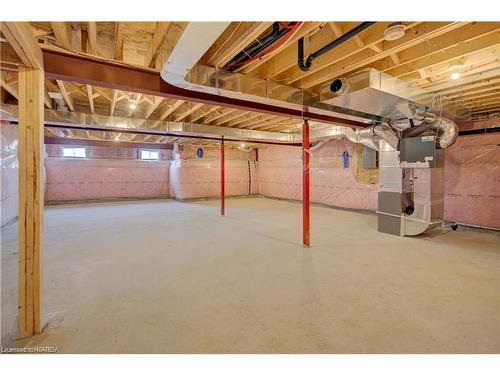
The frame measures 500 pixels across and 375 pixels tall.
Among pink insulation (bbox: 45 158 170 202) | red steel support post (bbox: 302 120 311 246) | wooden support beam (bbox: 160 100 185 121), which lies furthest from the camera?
pink insulation (bbox: 45 158 170 202)

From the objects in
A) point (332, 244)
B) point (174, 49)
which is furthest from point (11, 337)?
point (332, 244)

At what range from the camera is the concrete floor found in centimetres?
147

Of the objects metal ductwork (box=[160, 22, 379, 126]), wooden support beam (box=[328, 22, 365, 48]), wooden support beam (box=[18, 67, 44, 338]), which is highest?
wooden support beam (box=[328, 22, 365, 48])

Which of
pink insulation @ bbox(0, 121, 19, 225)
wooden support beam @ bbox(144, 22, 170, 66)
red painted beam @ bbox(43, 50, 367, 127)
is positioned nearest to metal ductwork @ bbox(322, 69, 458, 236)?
red painted beam @ bbox(43, 50, 367, 127)

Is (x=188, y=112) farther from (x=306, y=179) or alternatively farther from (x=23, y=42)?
(x=23, y=42)

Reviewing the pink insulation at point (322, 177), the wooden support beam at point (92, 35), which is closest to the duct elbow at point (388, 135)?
the pink insulation at point (322, 177)

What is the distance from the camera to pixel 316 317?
5.60ft

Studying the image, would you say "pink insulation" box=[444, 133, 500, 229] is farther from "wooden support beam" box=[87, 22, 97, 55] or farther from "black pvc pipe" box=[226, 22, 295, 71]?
"wooden support beam" box=[87, 22, 97, 55]

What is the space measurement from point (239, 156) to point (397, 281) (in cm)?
768

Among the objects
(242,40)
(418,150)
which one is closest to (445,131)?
(418,150)

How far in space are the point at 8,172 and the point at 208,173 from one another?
519cm

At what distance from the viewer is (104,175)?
8.09 m

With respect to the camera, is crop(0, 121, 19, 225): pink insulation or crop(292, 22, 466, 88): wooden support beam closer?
crop(292, 22, 466, 88): wooden support beam

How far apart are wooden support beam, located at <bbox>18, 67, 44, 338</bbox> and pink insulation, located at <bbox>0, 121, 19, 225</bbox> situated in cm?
361
